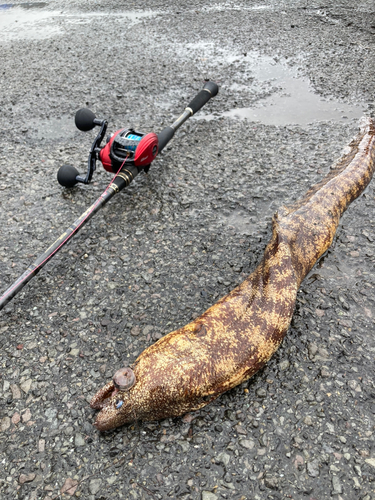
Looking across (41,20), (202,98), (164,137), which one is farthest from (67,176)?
(41,20)

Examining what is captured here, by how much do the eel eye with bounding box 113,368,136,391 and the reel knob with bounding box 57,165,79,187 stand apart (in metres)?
2.42

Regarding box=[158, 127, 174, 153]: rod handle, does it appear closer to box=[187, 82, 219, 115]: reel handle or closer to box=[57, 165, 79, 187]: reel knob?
box=[187, 82, 219, 115]: reel handle

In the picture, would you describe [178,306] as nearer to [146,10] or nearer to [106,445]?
[106,445]

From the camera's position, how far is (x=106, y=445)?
2154 millimetres

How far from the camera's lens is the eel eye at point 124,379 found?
1.98m

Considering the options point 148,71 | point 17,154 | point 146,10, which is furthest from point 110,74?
point 146,10

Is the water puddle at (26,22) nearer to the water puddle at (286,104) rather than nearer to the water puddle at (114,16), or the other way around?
the water puddle at (114,16)

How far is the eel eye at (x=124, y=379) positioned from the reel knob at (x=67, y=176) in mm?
2420

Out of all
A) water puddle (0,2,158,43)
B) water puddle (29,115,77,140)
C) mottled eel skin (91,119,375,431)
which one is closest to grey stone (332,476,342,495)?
mottled eel skin (91,119,375,431)

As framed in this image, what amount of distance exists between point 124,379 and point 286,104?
183 inches

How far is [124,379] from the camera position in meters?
1.99

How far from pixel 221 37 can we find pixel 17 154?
4889 mm

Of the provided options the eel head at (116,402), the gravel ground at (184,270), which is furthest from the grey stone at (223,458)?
the eel head at (116,402)

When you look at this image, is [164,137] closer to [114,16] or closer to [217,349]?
[217,349]
